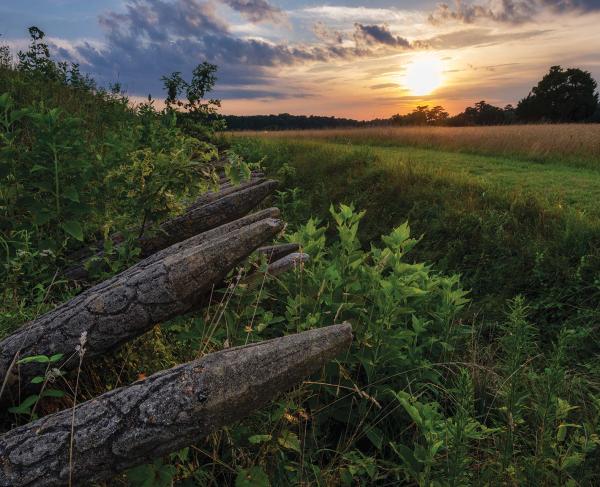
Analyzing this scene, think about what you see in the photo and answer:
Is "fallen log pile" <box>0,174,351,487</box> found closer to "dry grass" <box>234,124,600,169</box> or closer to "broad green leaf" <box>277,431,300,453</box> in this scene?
"broad green leaf" <box>277,431,300,453</box>

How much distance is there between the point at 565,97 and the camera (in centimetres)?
6850

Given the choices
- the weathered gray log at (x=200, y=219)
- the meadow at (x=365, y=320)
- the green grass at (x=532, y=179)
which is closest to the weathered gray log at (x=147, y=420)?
the meadow at (x=365, y=320)

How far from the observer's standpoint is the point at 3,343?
102 inches

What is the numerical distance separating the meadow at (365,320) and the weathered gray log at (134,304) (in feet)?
0.86

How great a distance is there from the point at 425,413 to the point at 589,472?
1.26 m

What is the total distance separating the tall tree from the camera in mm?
67562

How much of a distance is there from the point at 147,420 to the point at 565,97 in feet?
260

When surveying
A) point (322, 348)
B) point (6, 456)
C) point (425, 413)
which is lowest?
point (425, 413)

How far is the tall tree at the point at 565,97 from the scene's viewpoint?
222ft

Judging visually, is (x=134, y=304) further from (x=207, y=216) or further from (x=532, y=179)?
(x=532, y=179)

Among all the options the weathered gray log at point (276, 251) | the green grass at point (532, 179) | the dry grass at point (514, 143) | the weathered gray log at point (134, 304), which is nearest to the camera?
the weathered gray log at point (134, 304)

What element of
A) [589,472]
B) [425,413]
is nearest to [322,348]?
[425,413]

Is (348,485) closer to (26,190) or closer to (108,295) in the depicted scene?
(108,295)

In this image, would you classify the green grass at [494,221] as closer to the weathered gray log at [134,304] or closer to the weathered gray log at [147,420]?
the weathered gray log at [134,304]
